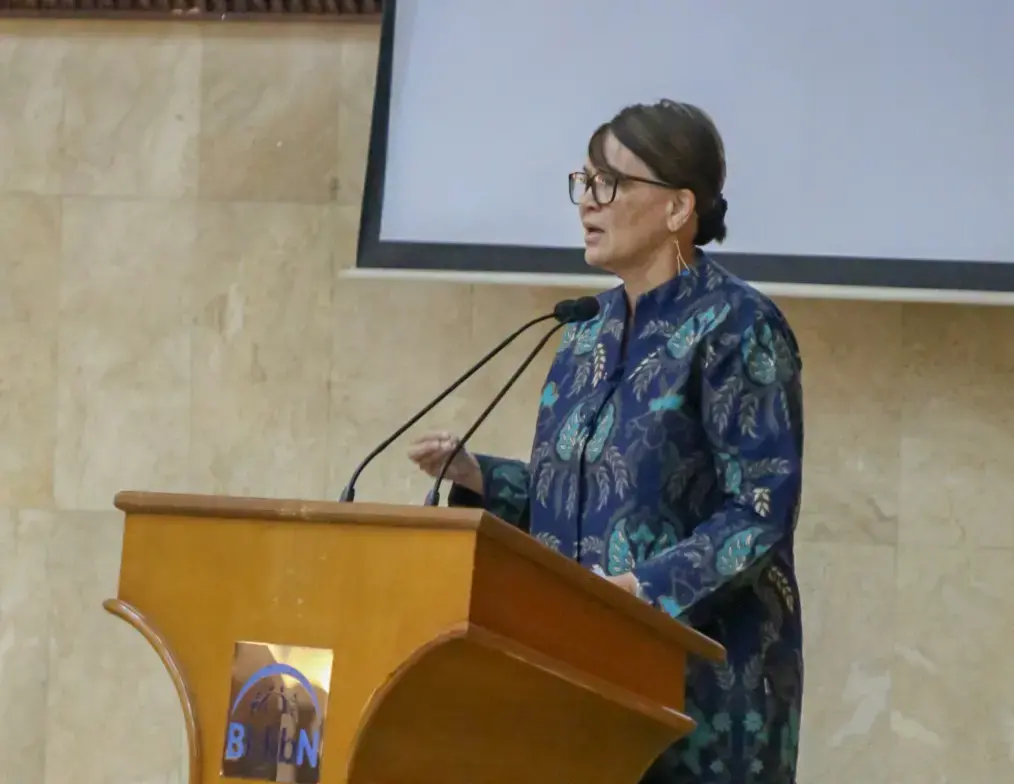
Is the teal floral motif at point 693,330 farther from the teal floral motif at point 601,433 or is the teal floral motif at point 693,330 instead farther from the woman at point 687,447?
the teal floral motif at point 601,433

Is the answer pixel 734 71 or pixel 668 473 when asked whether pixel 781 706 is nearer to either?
pixel 668 473

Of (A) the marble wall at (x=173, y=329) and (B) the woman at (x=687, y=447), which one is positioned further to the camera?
(A) the marble wall at (x=173, y=329)

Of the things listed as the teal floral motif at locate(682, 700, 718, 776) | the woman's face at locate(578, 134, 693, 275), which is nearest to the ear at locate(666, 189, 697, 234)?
the woman's face at locate(578, 134, 693, 275)

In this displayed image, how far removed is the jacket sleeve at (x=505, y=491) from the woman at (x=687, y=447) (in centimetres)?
5

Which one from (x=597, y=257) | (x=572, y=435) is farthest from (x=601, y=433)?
(x=597, y=257)

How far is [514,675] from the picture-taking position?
1.21m

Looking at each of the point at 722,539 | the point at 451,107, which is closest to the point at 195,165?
the point at 451,107

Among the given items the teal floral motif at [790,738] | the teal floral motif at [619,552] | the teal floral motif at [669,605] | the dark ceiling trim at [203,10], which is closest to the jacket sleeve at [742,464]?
the teal floral motif at [669,605]

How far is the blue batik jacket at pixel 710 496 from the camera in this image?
1.67 metres

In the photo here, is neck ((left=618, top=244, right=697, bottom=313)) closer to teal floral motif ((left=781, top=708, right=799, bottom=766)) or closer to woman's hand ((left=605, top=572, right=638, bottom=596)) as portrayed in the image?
woman's hand ((left=605, top=572, right=638, bottom=596))

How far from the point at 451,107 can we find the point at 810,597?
1310 mm

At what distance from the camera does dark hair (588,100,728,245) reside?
1919 mm

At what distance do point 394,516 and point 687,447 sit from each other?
690mm

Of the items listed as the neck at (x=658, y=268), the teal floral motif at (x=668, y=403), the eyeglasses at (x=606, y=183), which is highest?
the eyeglasses at (x=606, y=183)
